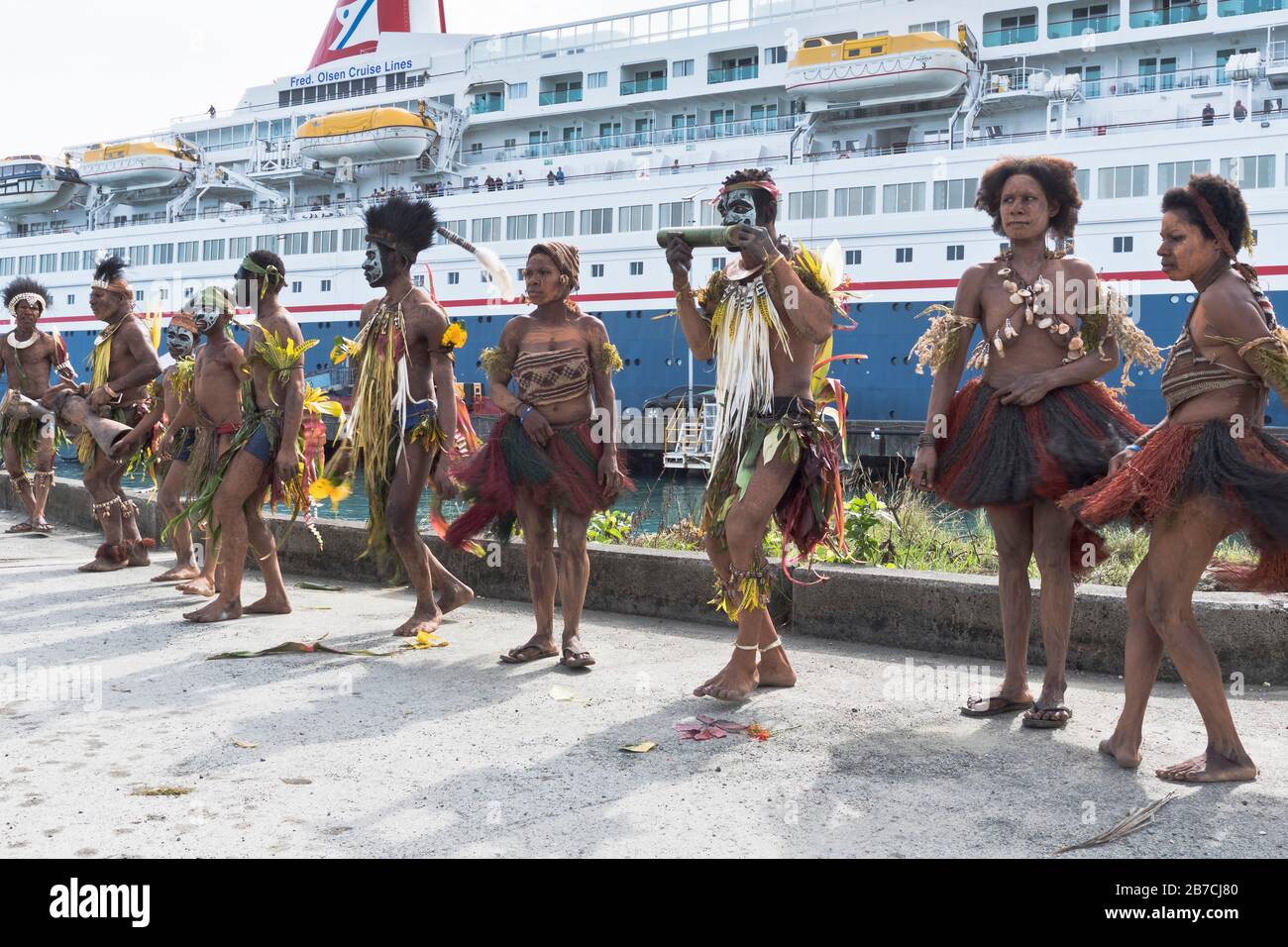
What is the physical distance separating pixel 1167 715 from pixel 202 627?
4461 millimetres

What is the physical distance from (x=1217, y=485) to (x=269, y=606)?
481 centimetres

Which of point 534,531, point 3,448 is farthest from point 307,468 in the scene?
point 3,448

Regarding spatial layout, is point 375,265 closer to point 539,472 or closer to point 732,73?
point 539,472

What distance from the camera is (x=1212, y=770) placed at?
3.36 metres

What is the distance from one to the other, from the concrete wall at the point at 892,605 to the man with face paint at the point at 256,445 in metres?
1.16

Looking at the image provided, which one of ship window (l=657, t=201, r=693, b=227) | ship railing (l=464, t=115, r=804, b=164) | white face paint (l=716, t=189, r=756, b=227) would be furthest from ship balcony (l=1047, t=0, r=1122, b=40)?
white face paint (l=716, t=189, r=756, b=227)

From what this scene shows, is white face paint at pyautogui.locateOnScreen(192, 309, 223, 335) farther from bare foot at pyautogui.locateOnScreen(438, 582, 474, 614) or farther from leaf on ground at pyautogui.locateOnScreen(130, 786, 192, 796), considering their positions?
leaf on ground at pyautogui.locateOnScreen(130, 786, 192, 796)

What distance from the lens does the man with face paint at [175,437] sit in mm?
7270

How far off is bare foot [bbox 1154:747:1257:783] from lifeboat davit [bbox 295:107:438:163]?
1288 inches

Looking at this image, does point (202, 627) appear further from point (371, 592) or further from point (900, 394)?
point (900, 394)

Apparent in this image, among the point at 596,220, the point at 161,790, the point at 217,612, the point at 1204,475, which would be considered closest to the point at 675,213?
the point at 596,220

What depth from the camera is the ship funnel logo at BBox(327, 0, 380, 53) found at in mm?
38312

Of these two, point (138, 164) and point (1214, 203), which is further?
point (138, 164)

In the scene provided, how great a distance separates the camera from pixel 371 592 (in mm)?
7211
